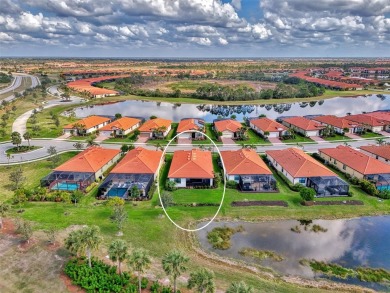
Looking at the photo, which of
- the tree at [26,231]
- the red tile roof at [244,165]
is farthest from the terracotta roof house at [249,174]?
the tree at [26,231]

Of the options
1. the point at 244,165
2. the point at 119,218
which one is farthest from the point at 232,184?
the point at 119,218

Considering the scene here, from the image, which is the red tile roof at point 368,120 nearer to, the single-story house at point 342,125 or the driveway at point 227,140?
the single-story house at point 342,125

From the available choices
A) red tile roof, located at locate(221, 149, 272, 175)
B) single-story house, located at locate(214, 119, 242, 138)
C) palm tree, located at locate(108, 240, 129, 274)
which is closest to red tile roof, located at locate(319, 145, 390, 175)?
red tile roof, located at locate(221, 149, 272, 175)

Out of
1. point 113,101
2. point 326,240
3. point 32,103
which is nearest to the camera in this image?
point 326,240

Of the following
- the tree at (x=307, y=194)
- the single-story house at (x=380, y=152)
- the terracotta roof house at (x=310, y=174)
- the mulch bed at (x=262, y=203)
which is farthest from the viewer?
the single-story house at (x=380, y=152)

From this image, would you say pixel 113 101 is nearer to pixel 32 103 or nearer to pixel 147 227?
pixel 32 103

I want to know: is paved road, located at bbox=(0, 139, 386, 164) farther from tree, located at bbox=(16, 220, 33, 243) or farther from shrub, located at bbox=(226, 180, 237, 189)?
tree, located at bbox=(16, 220, 33, 243)

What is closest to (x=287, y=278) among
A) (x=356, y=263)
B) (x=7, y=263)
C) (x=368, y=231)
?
(x=356, y=263)

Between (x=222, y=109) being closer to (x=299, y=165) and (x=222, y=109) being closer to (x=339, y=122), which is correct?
(x=339, y=122)
